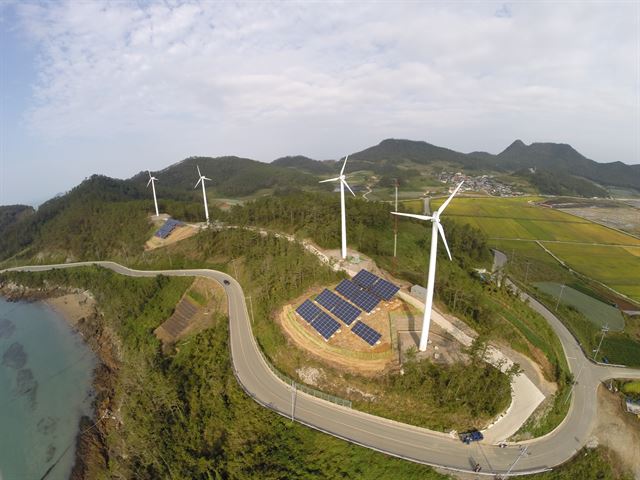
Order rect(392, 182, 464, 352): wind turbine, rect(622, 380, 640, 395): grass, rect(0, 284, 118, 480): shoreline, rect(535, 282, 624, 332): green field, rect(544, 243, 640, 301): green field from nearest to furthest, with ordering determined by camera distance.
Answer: rect(392, 182, 464, 352): wind turbine < rect(622, 380, 640, 395): grass < rect(0, 284, 118, 480): shoreline < rect(535, 282, 624, 332): green field < rect(544, 243, 640, 301): green field

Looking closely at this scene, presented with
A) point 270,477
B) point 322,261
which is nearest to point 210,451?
point 270,477

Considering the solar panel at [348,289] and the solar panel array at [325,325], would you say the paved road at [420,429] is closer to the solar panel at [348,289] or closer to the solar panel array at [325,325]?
the solar panel array at [325,325]

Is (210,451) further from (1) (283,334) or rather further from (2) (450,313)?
(2) (450,313)

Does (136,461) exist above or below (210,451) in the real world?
below

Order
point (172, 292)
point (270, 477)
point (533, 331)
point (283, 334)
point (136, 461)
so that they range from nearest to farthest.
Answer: point (270, 477), point (136, 461), point (283, 334), point (533, 331), point (172, 292)

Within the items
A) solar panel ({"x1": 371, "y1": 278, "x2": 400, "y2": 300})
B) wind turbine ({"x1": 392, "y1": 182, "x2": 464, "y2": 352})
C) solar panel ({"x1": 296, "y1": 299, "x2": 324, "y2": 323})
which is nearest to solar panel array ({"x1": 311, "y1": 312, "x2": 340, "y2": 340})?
solar panel ({"x1": 296, "y1": 299, "x2": 324, "y2": 323})

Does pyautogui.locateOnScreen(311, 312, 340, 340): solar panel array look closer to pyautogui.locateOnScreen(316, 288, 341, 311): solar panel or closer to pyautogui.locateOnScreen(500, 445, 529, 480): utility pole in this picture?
pyautogui.locateOnScreen(316, 288, 341, 311): solar panel

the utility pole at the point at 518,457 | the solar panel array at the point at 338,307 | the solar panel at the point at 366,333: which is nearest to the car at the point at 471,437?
the utility pole at the point at 518,457
